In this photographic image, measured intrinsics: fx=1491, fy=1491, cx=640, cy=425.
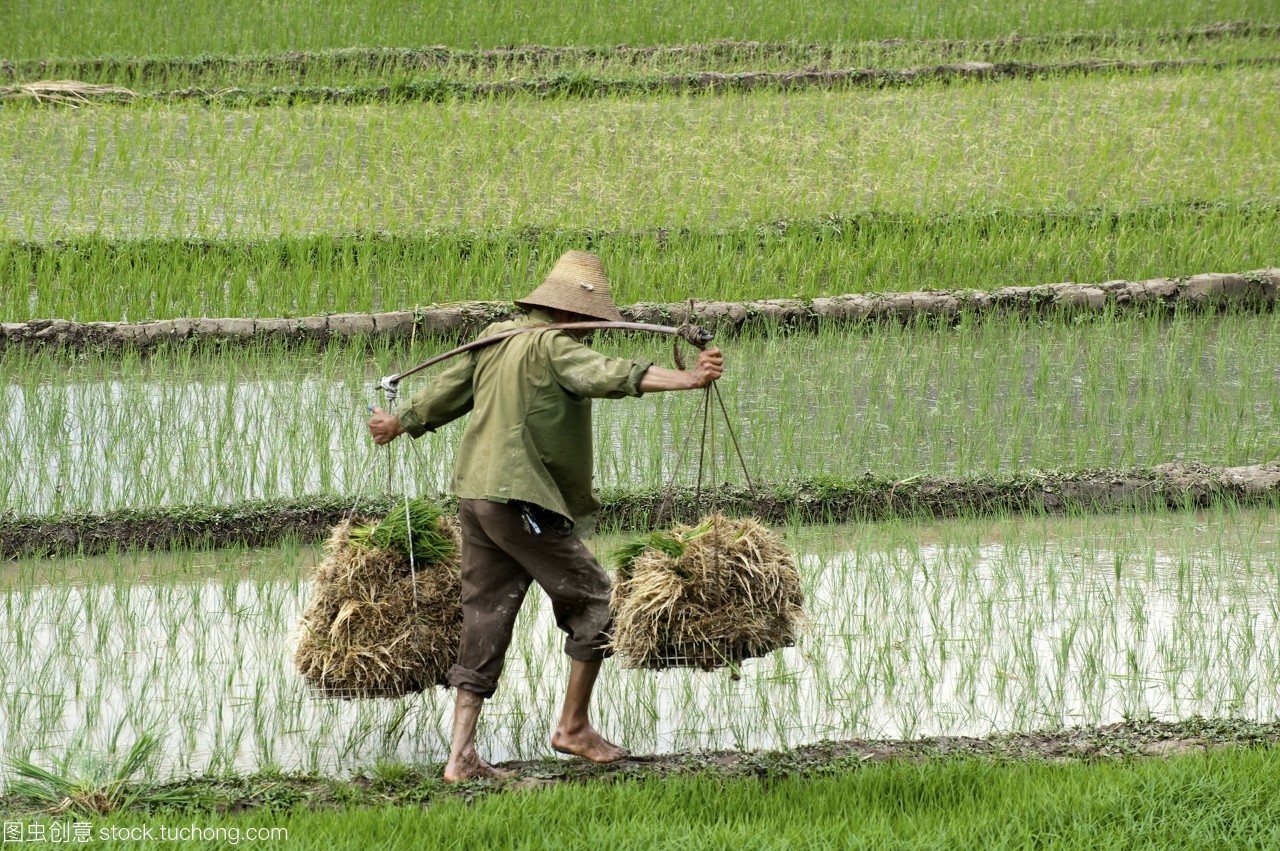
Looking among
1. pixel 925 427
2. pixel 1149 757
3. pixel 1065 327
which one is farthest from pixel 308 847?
pixel 1065 327

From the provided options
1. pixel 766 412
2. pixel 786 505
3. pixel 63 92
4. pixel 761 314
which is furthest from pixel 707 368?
pixel 63 92

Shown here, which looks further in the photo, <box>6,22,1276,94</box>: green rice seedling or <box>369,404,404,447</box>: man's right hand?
<box>6,22,1276,94</box>: green rice seedling

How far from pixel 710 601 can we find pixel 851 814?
520mm

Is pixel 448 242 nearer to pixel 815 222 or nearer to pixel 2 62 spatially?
pixel 815 222

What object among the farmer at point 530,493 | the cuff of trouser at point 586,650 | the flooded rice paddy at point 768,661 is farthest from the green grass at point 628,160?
the cuff of trouser at point 586,650

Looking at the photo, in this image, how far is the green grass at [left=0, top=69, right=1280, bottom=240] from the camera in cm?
825

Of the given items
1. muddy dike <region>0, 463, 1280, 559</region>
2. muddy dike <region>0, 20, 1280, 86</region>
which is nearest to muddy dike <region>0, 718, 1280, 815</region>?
muddy dike <region>0, 463, 1280, 559</region>

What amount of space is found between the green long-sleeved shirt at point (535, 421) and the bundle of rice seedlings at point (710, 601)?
248mm

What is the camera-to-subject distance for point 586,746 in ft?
11.0

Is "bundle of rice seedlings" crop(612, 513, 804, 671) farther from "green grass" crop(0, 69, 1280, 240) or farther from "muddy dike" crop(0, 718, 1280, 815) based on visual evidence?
"green grass" crop(0, 69, 1280, 240)

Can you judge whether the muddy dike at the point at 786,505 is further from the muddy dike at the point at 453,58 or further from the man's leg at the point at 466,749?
the muddy dike at the point at 453,58

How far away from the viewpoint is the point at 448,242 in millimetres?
7605

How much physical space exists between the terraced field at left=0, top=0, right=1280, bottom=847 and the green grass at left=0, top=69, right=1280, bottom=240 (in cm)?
4

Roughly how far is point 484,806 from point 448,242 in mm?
4961
